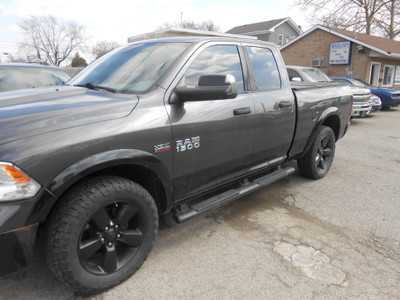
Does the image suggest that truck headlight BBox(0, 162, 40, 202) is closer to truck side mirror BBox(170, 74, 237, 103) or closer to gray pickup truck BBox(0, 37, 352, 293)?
gray pickup truck BBox(0, 37, 352, 293)

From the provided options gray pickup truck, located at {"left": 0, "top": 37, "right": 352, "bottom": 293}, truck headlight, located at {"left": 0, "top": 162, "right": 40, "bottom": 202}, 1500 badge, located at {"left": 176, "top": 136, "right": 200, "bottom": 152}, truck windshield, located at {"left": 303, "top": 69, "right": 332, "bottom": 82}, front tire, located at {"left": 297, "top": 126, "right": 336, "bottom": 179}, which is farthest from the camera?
truck windshield, located at {"left": 303, "top": 69, "right": 332, "bottom": 82}

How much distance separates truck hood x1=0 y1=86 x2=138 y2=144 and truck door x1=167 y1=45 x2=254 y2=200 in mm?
437

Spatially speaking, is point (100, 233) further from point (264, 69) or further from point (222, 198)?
point (264, 69)

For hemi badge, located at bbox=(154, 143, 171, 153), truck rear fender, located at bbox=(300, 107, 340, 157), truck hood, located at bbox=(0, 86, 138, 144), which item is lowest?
truck rear fender, located at bbox=(300, 107, 340, 157)

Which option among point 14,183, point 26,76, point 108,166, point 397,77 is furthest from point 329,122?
point 397,77

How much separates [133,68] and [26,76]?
327 centimetres

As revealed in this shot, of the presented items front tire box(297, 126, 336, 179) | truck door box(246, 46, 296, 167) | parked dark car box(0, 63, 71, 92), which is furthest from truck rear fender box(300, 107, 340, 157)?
parked dark car box(0, 63, 71, 92)

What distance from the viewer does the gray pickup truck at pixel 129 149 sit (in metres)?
1.71

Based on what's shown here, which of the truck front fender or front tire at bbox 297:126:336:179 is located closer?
the truck front fender

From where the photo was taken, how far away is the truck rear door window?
3230 mm

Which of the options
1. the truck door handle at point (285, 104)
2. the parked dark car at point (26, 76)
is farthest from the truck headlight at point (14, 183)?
the parked dark car at point (26, 76)

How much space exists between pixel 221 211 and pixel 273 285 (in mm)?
1289

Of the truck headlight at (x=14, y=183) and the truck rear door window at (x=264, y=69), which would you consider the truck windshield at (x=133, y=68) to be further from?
the truck headlight at (x=14, y=183)

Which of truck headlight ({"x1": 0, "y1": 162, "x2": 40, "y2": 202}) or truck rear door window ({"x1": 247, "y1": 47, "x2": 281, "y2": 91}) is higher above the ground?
truck rear door window ({"x1": 247, "y1": 47, "x2": 281, "y2": 91})
